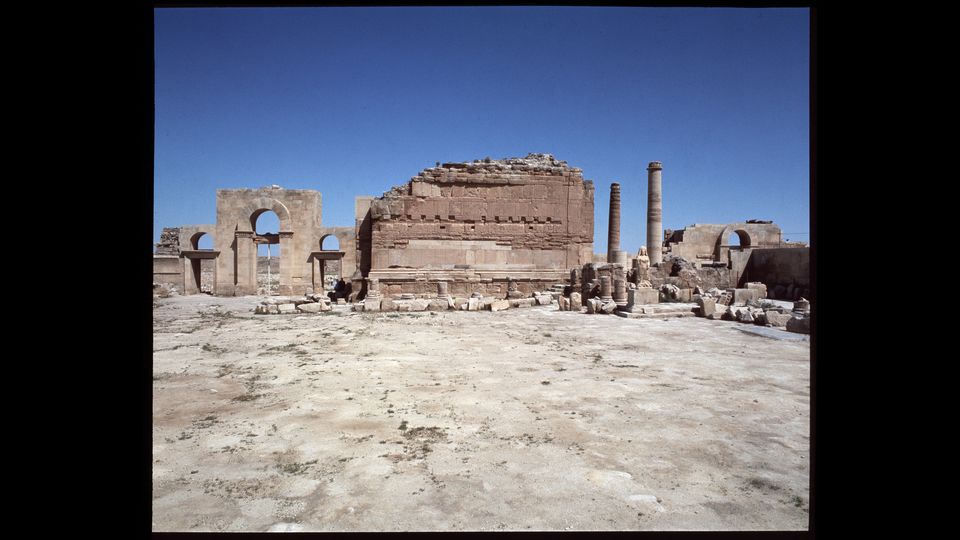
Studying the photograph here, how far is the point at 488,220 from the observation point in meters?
16.5

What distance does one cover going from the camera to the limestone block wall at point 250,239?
21641 mm

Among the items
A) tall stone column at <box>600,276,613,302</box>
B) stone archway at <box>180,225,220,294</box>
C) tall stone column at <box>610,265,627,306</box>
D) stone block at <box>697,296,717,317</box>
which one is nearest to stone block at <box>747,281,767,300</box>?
tall stone column at <box>610,265,627,306</box>

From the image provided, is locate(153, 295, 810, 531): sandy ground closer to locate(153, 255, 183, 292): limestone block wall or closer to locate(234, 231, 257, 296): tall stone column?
locate(234, 231, 257, 296): tall stone column

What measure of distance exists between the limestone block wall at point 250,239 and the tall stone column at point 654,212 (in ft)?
53.7

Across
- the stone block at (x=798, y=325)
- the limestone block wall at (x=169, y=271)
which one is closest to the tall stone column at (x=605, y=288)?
the stone block at (x=798, y=325)

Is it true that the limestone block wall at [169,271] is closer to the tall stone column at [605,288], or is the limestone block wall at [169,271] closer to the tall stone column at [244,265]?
the tall stone column at [244,265]

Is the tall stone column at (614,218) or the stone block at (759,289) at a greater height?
the tall stone column at (614,218)

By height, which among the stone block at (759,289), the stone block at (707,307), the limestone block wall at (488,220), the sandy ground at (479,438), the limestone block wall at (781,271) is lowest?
the sandy ground at (479,438)

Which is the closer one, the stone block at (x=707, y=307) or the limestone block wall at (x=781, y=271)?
the stone block at (x=707, y=307)

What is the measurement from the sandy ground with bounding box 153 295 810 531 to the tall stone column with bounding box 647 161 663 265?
15787 millimetres

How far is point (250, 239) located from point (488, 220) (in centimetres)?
1234
